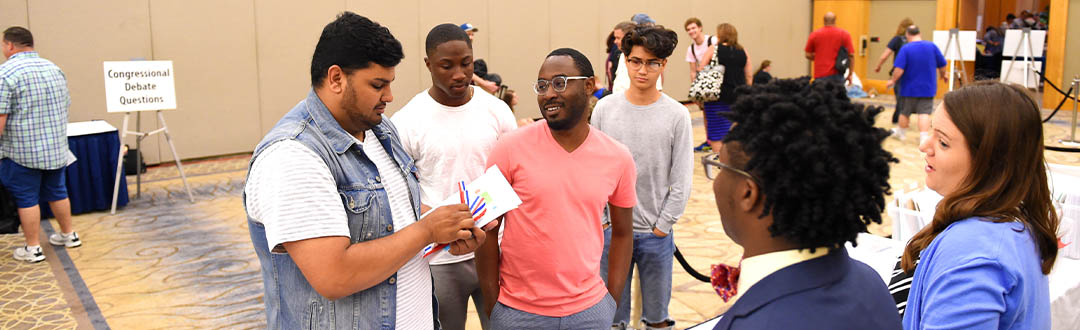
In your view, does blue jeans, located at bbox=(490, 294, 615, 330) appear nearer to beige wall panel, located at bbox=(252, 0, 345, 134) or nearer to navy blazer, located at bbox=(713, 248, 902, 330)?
navy blazer, located at bbox=(713, 248, 902, 330)

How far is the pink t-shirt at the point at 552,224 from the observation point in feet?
9.16

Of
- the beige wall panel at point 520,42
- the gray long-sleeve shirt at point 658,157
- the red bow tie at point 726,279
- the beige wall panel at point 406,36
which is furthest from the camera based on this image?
the beige wall panel at point 520,42

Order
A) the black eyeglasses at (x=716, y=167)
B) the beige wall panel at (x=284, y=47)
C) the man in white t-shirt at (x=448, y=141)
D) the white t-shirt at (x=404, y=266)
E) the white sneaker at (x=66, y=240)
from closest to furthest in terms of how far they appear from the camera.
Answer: the black eyeglasses at (x=716, y=167) → the white t-shirt at (x=404, y=266) → the man in white t-shirt at (x=448, y=141) → the white sneaker at (x=66, y=240) → the beige wall panel at (x=284, y=47)

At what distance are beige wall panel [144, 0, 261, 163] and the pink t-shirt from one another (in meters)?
8.86

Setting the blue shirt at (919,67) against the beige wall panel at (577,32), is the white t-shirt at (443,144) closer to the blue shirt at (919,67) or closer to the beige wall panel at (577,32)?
the blue shirt at (919,67)

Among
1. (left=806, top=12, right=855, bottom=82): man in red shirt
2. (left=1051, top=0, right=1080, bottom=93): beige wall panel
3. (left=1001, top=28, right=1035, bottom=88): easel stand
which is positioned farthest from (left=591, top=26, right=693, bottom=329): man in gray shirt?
(left=1051, top=0, right=1080, bottom=93): beige wall panel

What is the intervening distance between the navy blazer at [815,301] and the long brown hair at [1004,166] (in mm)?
648

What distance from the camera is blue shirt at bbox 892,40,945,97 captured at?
36.6ft

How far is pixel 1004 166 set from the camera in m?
1.92

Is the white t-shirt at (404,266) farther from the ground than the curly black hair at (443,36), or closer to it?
closer to it

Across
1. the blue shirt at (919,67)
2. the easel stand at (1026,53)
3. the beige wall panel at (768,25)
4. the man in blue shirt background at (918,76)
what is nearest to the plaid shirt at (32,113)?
the man in blue shirt background at (918,76)

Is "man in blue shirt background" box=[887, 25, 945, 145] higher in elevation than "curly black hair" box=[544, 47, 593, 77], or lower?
lower

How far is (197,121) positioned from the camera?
421 inches

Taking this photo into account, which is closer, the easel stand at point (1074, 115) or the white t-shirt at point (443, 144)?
the white t-shirt at point (443, 144)
